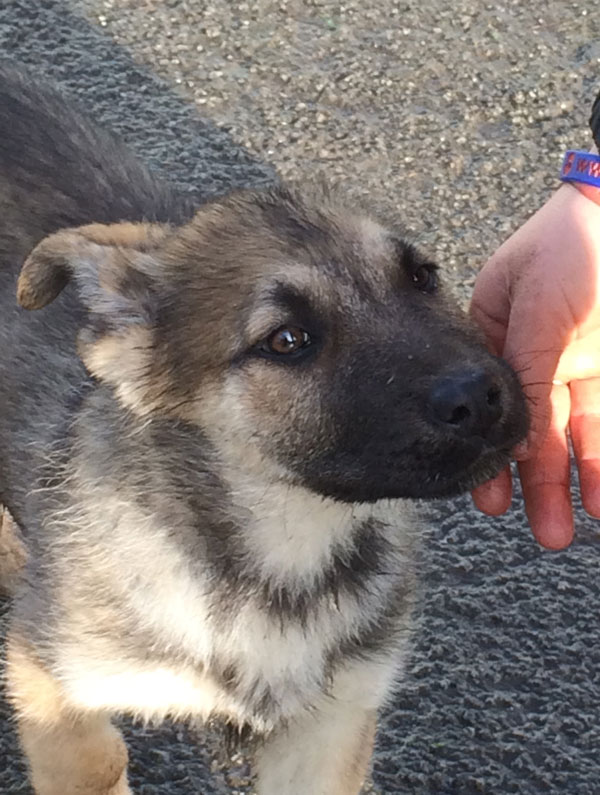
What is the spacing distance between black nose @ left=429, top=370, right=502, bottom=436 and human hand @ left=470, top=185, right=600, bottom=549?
0.62 metres

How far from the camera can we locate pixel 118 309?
8.75 feet

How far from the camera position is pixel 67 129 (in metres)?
3.42

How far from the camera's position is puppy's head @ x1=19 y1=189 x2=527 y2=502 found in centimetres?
231

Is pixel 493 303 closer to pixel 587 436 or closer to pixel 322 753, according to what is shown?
pixel 587 436

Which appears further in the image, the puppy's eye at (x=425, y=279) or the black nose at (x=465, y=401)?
the puppy's eye at (x=425, y=279)

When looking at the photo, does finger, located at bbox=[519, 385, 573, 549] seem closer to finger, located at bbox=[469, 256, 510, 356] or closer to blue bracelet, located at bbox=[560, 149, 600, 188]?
finger, located at bbox=[469, 256, 510, 356]

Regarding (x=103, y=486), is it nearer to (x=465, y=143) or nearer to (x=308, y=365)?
(x=308, y=365)

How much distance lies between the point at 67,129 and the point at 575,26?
3329 mm

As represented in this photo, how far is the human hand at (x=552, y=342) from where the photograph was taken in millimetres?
3006

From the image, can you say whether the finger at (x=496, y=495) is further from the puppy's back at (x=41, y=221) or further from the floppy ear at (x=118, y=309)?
the puppy's back at (x=41, y=221)

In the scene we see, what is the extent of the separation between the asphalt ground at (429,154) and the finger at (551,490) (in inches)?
24.9

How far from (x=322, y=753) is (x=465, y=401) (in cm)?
122

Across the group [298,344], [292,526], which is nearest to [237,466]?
[292,526]

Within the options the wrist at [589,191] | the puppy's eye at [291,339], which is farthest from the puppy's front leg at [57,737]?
the wrist at [589,191]
